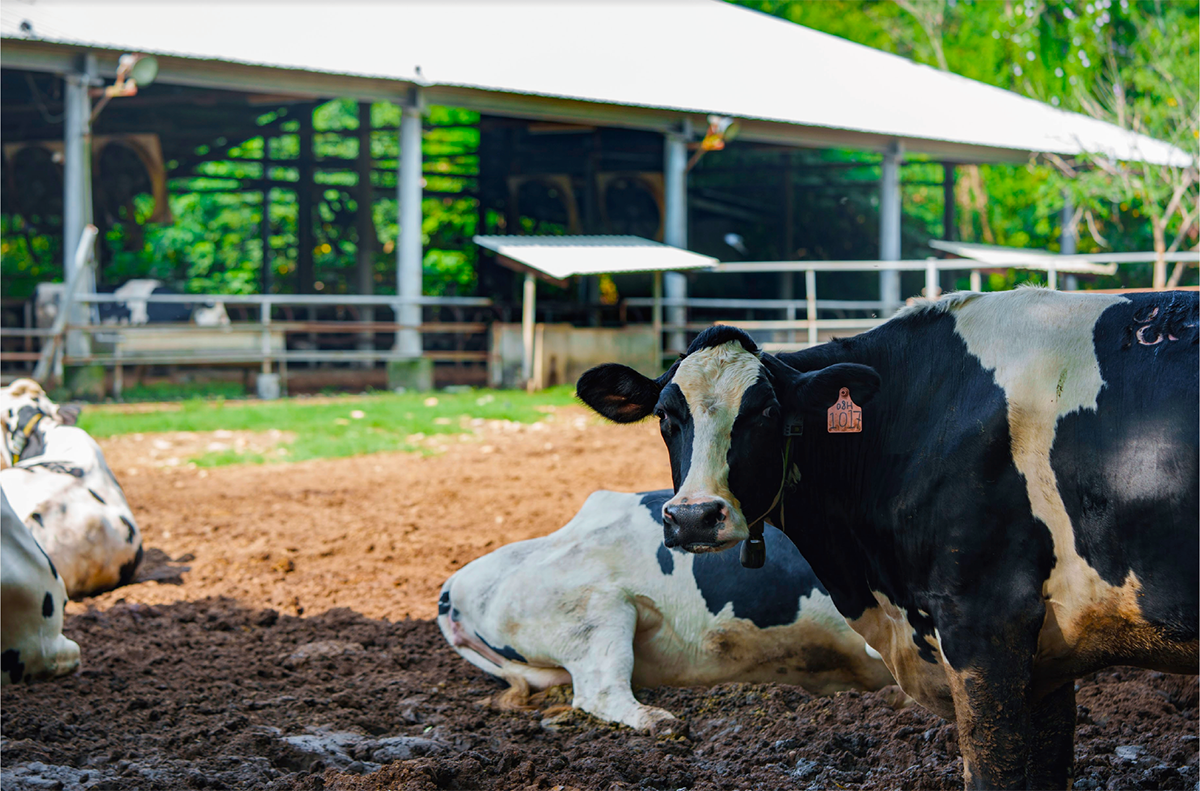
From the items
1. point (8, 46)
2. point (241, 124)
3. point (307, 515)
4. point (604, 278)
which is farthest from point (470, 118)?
point (307, 515)

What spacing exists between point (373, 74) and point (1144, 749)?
46.4ft

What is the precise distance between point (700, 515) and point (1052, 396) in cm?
89

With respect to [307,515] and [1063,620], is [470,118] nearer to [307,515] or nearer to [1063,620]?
[307,515]

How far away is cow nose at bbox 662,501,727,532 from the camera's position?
271 cm

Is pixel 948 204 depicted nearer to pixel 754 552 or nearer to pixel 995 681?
pixel 754 552

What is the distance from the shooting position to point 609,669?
4070mm

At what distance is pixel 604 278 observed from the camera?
78.1 ft

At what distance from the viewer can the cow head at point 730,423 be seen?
274 cm

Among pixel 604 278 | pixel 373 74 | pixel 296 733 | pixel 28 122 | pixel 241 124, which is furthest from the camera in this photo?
pixel 604 278

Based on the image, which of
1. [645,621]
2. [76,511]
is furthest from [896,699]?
[76,511]

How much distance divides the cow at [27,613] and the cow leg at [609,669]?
214 centimetres

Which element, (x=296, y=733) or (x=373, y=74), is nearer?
(x=296, y=733)

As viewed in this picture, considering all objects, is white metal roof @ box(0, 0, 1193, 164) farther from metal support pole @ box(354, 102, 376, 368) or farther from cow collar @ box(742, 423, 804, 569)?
cow collar @ box(742, 423, 804, 569)

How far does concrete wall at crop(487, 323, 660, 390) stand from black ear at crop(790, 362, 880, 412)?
12855 millimetres
